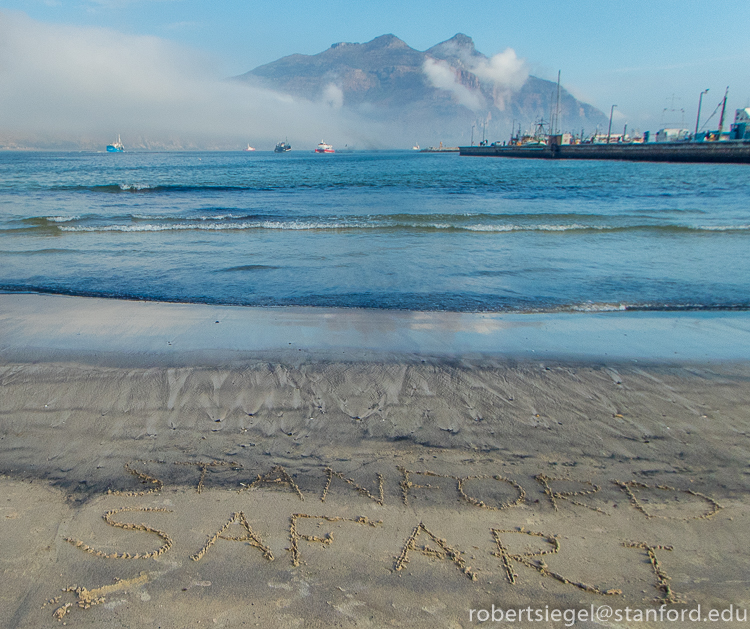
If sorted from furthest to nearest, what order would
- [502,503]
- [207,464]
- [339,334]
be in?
[339,334] < [207,464] < [502,503]

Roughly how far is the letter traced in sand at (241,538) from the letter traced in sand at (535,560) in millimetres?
1365

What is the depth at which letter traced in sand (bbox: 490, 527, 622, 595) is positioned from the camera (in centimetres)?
262

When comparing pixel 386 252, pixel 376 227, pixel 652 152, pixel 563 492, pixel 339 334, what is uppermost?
pixel 652 152

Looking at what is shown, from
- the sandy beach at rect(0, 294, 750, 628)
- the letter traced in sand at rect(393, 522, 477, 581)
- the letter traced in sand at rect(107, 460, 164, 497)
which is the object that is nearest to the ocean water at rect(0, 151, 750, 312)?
the sandy beach at rect(0, 294, 750, 628)

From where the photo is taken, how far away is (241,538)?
2898 millimetres

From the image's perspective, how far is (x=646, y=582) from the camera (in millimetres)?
2646

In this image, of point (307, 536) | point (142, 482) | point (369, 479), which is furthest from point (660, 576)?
point (142, 482)

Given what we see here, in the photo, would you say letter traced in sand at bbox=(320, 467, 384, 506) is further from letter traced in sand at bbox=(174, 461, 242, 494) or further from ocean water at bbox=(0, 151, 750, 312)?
ocean water at bbox=(0, 151, 750, 312)

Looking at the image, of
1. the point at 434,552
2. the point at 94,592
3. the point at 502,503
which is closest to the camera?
the point at 94,592

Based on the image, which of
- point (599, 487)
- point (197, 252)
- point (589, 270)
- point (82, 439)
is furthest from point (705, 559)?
Answer: point (197, 252)

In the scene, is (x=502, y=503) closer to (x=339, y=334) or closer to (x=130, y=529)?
(x=130, y=529)

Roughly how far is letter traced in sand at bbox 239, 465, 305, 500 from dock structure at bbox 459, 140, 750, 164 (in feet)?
235

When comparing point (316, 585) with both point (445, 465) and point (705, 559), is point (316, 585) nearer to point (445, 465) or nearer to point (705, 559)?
point (445, 465)

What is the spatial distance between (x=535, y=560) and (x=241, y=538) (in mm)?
1762
